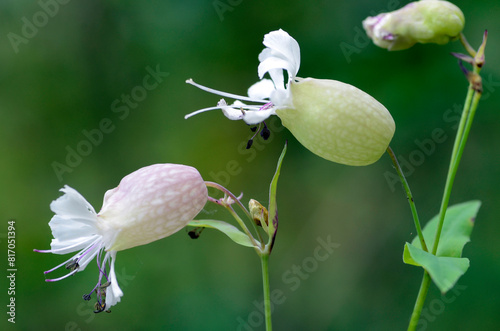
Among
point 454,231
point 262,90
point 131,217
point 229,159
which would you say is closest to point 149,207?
point 131,217

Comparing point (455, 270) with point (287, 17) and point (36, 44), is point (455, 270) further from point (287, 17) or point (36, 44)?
point (36, 44)

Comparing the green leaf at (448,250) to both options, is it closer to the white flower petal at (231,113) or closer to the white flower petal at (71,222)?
the white flower petal at (231,113)

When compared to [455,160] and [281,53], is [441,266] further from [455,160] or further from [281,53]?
[281,53]

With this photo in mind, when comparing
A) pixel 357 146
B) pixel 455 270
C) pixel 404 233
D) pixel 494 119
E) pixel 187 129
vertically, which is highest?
pixel 357 146

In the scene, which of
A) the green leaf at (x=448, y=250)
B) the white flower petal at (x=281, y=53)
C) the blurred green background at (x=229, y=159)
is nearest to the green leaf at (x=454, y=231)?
the green leaf at (x=448, y=250)

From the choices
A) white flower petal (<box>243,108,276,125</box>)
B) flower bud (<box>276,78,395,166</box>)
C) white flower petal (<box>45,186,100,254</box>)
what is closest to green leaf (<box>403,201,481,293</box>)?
flower bud (<box>276,78,395,166</box>)

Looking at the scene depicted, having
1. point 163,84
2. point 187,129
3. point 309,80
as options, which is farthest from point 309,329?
point 309,80
